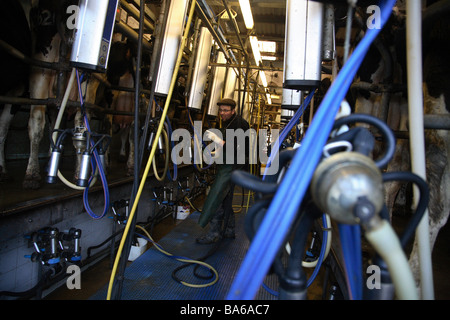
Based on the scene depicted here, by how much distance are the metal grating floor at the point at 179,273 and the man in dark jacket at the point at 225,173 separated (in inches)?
8.1

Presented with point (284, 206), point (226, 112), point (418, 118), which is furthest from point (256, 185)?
point (226, 112)

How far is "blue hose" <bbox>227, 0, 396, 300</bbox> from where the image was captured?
56cm

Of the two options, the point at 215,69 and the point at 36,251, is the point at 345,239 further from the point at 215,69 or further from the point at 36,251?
the point at 215,69

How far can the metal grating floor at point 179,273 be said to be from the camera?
192cm

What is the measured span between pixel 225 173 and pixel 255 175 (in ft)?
5.30

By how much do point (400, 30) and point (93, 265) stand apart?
10.3 feet

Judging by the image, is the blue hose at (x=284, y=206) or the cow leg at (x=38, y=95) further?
the cow leg at (x=38, y=95)

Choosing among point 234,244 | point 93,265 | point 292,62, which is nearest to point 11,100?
point 93,265

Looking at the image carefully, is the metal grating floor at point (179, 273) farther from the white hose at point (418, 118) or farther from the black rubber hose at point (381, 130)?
the black rubber hose at point (381, 130)

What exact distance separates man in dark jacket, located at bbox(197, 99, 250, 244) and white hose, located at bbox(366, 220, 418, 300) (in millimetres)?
2262

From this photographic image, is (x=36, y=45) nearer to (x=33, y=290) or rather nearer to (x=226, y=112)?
(x=226, y=112)

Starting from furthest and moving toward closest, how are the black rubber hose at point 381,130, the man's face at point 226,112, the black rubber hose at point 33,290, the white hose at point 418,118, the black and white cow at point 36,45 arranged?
the man's face at point 226,112 → the black and white cow at point 36,45 → the black rubber hose at point 33,290 → the white hose at point 418,118 → the black rubber hose at point 381,130

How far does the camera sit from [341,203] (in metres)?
0.55

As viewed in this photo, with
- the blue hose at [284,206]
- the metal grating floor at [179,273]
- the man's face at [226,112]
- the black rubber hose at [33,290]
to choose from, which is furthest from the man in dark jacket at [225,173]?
the blue hose at [284,206]
